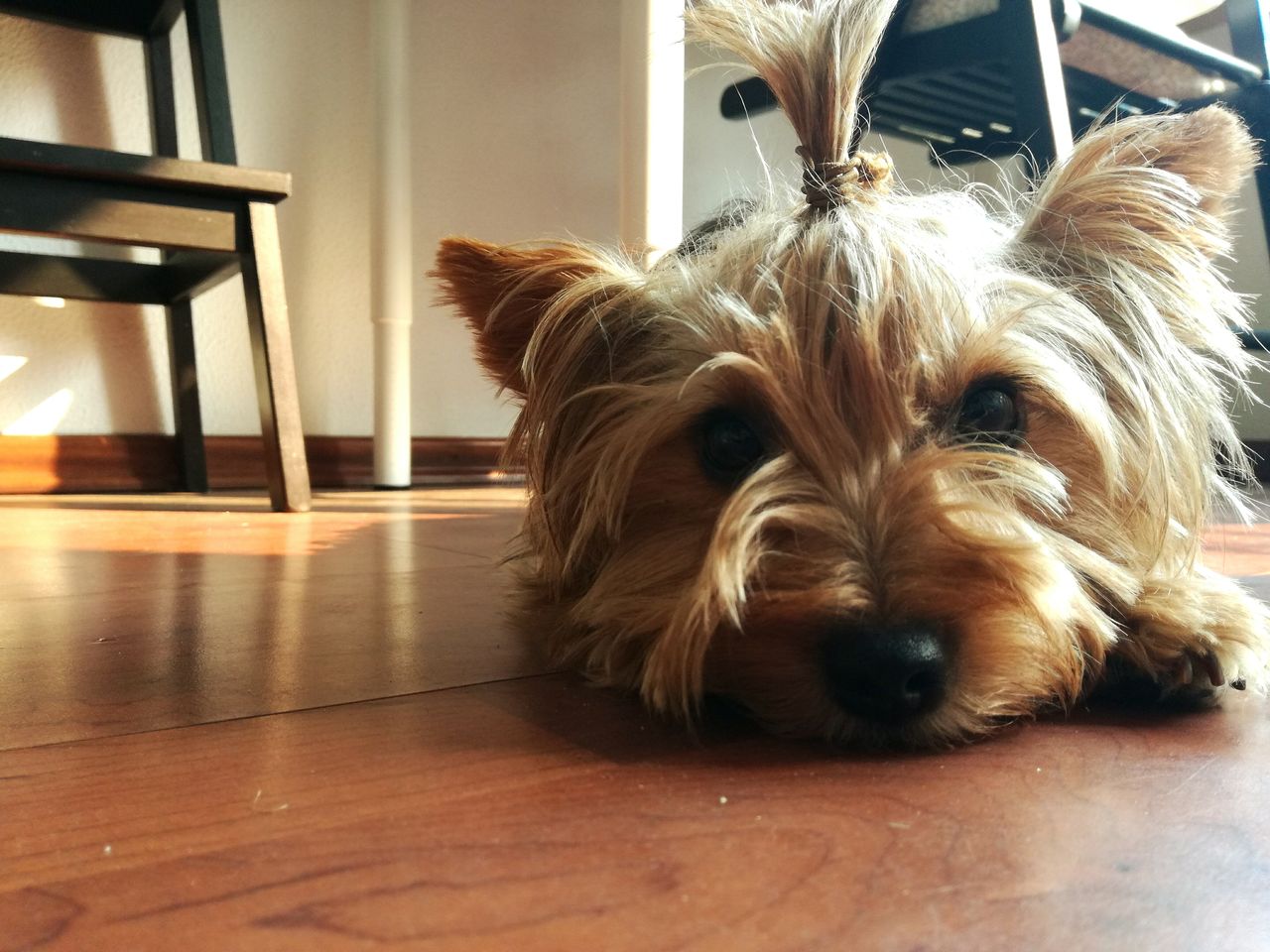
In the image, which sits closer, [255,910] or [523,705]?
[255,910]

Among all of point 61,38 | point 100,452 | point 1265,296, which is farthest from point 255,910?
point 1265,296

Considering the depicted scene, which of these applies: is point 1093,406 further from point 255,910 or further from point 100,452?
point 100,452

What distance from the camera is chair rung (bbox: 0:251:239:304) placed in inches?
108

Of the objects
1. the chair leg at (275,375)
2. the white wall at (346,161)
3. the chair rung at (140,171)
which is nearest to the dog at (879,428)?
the chair rung at (140,171)

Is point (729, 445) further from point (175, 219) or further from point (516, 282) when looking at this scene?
point (175, 219)

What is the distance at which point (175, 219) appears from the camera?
2328 millimetres

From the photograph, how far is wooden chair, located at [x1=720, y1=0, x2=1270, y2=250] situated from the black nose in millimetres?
1307

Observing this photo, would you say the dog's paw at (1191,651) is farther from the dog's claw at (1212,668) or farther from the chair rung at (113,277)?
the chair rung at (113,277)

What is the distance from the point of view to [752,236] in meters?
1.09

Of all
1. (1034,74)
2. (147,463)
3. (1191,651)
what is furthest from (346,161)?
(1191,651)

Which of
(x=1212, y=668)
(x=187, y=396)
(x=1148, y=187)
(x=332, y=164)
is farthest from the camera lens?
(x=332, y=164)

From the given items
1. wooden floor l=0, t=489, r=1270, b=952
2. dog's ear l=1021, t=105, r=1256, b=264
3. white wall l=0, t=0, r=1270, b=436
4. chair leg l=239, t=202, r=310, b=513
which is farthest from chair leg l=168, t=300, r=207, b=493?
dog's ear l=1021, t=105, r=1256, b=264

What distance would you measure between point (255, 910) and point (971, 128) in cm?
280

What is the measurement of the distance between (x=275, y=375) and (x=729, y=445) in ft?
6.26
